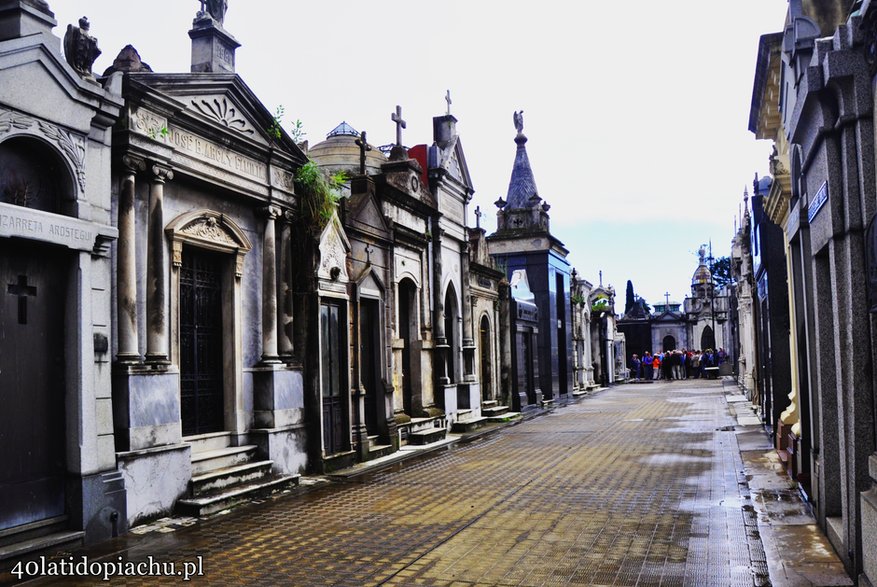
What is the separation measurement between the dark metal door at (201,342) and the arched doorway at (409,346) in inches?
219

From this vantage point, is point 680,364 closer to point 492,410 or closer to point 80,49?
point 492,410

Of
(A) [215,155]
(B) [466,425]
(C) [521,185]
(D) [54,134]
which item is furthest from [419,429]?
(C) [521,185]

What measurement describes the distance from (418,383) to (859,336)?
10639 millimetres

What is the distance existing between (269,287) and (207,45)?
316 cm

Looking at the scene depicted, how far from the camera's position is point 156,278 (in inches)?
325

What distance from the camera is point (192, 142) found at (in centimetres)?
892

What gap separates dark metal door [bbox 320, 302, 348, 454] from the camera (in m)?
11.1

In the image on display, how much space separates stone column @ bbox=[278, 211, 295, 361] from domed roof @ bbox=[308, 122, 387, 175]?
5.79 m

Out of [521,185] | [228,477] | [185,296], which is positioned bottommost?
[228,477]

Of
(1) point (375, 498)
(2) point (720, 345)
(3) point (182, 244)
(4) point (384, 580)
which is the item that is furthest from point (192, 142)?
(2) point (720, 345)

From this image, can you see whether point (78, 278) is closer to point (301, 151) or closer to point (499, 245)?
point (301, 151)

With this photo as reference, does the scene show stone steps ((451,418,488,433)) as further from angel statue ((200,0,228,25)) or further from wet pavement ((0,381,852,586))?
angel statue ((200,0,228,25))

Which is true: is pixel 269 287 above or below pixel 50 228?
below

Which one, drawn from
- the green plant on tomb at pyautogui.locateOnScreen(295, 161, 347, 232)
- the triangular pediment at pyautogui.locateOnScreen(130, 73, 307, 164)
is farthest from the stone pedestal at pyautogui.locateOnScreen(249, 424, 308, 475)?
the triangular pediment at pyautogui.locateOnScreen(130, 73, 307, 164)
